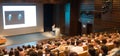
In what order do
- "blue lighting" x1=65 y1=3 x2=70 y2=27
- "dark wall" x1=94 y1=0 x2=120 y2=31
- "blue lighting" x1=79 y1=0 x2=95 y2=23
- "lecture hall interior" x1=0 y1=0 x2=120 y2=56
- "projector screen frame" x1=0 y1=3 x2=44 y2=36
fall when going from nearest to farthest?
"dark wall" x1=94 y1=0 x2=120 y2=31 → "lecture hall interior" x1=0 y1=0 x2=120 y2=56 → "blue lighting" x1=79 y1=0 x2=95 y2=23 → "projector screen frame" x1=0 y1=3 x2=44 y2=36 → "blue lighting" x1=65 y1=3 x2=70 y2=27

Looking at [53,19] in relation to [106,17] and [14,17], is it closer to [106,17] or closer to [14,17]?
[14,17]

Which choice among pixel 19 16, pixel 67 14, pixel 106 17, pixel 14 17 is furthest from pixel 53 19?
pixel 106 17

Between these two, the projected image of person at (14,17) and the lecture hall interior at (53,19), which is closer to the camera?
the lecture hall interior at (53,19)

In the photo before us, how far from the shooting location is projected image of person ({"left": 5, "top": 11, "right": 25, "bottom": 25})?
1068cm

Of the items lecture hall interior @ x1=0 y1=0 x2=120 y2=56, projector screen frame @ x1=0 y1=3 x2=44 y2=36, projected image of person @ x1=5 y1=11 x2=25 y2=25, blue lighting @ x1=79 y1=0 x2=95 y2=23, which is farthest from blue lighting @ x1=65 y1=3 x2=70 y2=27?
projected image of person @ x1=5 y1=11 x2=25 y2=25

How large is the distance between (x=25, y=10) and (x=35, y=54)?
28.0ft

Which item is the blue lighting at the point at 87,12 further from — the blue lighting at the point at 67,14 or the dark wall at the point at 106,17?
the blue lighting at the point at 67,14

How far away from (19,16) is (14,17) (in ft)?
1.09

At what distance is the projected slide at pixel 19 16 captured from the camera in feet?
34.9

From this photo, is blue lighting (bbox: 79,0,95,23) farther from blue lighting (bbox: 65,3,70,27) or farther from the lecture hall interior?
blue lighting (bbox: 65,3,70,27)

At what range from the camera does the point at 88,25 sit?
11.0 metres

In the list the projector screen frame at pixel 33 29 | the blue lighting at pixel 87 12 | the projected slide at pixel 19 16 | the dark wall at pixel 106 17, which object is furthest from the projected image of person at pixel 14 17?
the dark wall at pixel 106 17

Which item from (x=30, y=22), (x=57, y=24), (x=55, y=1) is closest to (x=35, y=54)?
(x=55, y=1)

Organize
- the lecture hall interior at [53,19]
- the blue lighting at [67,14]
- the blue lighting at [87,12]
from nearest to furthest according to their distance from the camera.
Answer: the lecture hall interior at [53,19] → the blue lighting at [87,12] → the blue lighting at [67,14]
